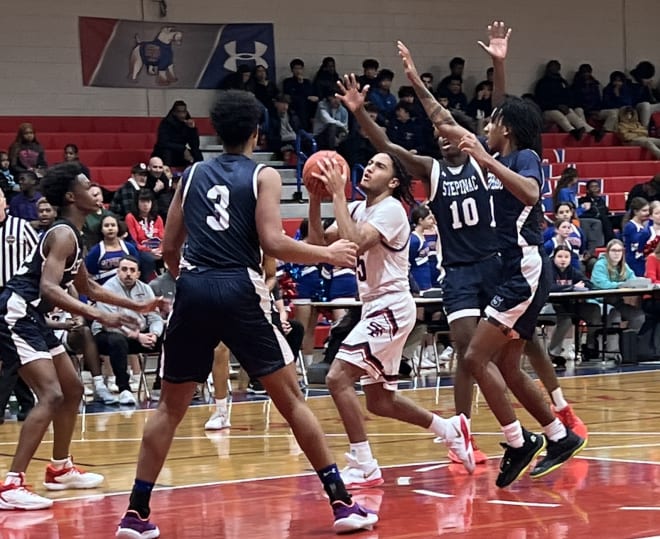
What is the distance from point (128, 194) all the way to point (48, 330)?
27.0ft

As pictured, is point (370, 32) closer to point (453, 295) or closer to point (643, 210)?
point (643, 210)

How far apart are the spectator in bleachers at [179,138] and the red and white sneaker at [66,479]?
11086 mm

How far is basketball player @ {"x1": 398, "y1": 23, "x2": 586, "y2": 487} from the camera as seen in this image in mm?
6922

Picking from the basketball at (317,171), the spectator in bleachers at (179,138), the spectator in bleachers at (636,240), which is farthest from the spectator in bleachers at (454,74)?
the basketball at (317,171)

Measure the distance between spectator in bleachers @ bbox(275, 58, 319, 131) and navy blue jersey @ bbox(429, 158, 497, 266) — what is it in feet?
40.7

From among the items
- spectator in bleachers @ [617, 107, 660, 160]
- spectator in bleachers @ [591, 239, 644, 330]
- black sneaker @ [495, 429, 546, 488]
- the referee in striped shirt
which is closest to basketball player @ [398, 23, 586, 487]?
black sneaker @ [495, 429, 546, 488]

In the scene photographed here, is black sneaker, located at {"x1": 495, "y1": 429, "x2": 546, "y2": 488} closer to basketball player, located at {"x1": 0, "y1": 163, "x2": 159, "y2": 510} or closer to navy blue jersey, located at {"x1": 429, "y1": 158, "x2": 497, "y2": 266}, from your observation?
navy blue jersey, located at {"x1": 429, "y1": 158, "x2": 497, "y2": 266}

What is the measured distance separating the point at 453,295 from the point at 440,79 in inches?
620

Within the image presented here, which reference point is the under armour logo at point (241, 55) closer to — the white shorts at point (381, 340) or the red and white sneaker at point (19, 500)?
the white shorts at point (381, 340)

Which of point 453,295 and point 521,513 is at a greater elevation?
point 453,295

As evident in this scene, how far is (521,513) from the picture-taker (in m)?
6.01

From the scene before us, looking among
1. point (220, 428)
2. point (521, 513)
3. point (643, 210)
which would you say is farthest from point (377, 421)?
point (643, 210)

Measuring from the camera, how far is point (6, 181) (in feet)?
50.6

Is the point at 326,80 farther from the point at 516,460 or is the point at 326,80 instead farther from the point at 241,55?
the point at 516,460
